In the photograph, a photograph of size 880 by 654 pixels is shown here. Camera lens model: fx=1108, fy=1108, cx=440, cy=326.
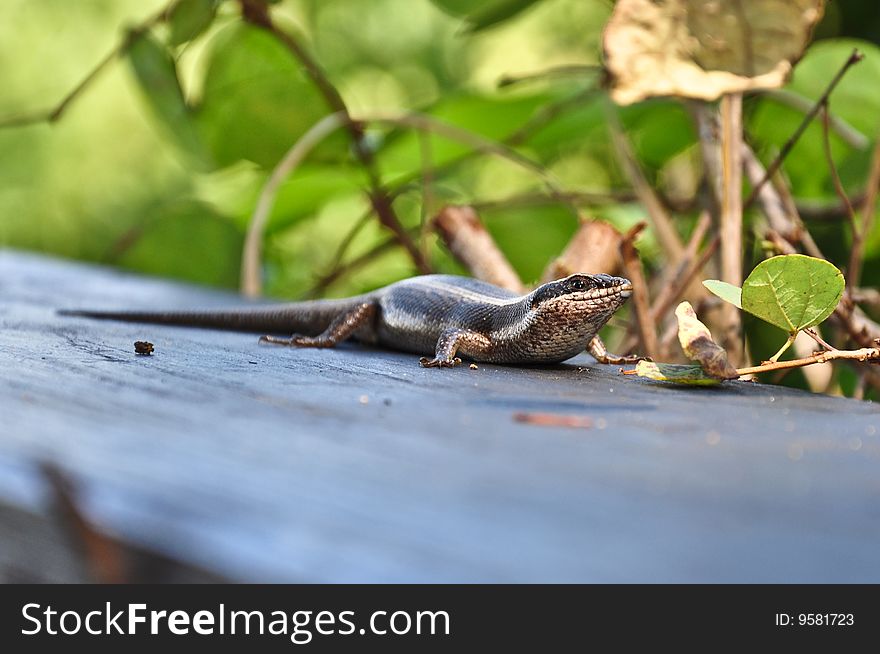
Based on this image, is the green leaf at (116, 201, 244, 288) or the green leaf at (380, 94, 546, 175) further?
the green leaf at (116, 201, 244, 288)

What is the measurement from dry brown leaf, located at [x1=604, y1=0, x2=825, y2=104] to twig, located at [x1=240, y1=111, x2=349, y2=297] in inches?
52.6

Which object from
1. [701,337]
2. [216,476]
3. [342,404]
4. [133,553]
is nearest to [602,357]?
[701,337]

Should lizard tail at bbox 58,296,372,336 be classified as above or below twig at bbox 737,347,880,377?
above

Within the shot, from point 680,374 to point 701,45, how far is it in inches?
42.7

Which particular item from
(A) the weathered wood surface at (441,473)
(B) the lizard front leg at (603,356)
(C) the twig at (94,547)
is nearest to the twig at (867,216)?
A: (B) the lizard front leg at (603,356)

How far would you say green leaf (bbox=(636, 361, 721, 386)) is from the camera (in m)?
1.71

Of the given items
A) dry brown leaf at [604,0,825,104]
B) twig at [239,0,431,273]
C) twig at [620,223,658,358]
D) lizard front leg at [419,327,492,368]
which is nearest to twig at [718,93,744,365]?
dry brown leaf at [604,0,825,104]

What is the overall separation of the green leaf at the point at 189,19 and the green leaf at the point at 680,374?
215cm

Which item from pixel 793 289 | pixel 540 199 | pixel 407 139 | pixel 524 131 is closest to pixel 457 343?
pixel 793 289

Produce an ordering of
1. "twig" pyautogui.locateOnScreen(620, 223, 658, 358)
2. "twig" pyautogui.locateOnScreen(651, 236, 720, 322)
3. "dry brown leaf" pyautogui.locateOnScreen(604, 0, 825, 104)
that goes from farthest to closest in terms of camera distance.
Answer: "twig" pyautogui.locateOnScreen(651, 236, 720, 322), "twig" pyautogui.locateOnScreen(620, 223, 658, 358), "dry brown leaf" pyautogui.locateOnScreen(604, 0, 825, 104)

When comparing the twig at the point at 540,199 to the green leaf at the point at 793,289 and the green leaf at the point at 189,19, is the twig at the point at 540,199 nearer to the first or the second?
the green leaf at the point at 189,19

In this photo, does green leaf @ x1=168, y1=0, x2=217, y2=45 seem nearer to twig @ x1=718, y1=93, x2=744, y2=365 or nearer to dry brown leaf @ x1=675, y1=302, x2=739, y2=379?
twig @ x1=718, y1=93, x2=744, y2=365

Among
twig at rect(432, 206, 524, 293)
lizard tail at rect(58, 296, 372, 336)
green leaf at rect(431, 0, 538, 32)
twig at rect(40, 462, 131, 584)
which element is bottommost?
twig at rect(40, 462, 131, 584)

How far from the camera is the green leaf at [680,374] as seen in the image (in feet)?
5.61
